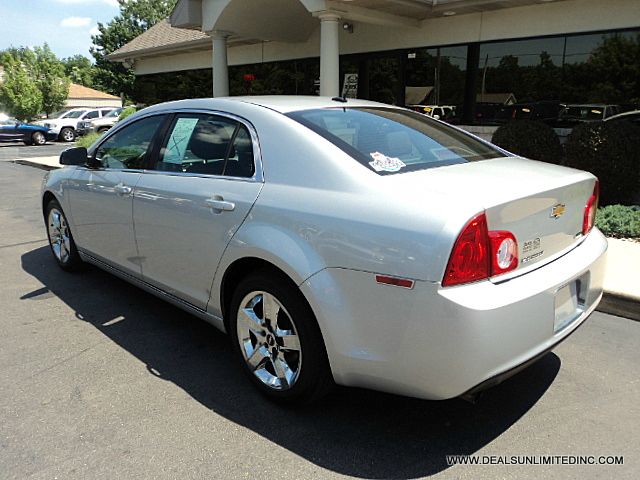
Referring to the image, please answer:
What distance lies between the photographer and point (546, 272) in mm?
2508

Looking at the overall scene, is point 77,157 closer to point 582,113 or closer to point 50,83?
point 582,113

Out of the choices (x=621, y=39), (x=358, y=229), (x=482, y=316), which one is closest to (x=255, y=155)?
(x=358, y=229)

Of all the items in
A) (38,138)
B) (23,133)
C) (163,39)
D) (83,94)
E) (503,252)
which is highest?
(163,39)

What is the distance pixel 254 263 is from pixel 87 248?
7.61 feet

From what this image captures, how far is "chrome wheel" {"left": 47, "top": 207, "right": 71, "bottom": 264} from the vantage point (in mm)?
5027

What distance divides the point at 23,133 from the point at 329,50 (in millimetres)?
19342

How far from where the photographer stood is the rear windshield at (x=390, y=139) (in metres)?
2.77

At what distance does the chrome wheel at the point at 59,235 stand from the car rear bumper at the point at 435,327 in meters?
3.39

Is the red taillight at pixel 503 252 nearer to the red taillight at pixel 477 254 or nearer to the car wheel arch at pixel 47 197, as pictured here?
the red taillight at pixel 477 254

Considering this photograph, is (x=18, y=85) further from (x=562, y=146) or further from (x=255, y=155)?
(x=255, y=155)

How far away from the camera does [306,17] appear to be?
41.1 feet

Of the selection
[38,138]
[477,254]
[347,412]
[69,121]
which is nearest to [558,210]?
[477,254]

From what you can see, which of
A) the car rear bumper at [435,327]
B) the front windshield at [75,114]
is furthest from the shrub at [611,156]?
the front windshield at [75,114]

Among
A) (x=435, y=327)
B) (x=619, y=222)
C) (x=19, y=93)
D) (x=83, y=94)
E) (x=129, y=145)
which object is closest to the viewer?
(x=435, y=327)
